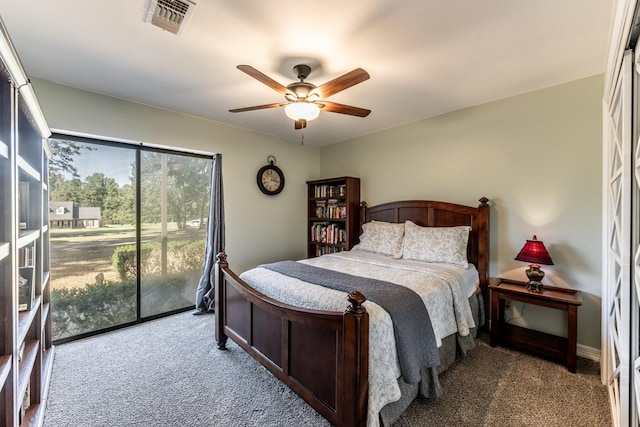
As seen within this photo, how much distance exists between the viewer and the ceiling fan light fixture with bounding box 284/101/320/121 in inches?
81.7

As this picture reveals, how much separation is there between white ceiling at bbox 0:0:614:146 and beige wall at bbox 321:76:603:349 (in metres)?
0.25

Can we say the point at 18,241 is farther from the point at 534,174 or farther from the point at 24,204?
the point at 534,174

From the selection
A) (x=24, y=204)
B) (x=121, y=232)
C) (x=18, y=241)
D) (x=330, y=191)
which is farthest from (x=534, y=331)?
(x=121, y=232)

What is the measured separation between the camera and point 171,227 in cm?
334

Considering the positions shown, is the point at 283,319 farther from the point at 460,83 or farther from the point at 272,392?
the point at 460,83

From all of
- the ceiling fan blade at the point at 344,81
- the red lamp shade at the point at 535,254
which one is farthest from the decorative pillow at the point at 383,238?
the ceiling fan blade at the point at 344,81

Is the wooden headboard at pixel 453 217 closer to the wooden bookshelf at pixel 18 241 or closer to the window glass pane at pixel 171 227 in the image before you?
the window glass pane at pixel 171 227

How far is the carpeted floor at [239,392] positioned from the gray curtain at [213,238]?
0.84m

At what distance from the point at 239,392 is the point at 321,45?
2.55m

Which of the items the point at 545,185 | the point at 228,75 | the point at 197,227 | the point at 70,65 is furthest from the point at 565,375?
the point at 70,65

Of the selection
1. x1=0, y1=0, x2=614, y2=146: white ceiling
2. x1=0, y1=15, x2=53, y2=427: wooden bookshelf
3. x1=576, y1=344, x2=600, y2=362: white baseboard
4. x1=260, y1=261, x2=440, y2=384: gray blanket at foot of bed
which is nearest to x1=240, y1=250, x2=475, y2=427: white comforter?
x1=260, y1=261, x2=440, y2=384: gray blanket at foot of bed

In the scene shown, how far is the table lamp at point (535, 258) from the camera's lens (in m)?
2.30

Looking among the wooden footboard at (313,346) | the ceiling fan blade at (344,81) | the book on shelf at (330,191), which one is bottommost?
the wooden footboard at (313,346)

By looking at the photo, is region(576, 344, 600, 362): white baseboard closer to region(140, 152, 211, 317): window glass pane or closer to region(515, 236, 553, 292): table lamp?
region(515, 236, 553, 292): table lamp
